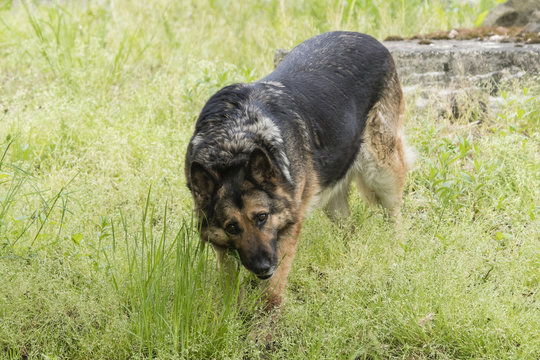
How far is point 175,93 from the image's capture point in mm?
6750

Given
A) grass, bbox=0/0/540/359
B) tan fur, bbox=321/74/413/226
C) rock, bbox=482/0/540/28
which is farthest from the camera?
rock, bbox=482/0/540/28

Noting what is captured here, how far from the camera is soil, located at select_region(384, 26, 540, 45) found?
23.0 feet

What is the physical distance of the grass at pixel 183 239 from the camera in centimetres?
324

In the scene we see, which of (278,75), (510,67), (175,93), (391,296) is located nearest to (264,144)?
(278,75)

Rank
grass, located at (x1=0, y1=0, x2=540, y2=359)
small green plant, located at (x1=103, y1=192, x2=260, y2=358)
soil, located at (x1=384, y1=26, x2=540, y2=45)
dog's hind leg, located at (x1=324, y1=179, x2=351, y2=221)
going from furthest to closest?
soil, located at (x1=384, y1=26, x2=540, y2=45) < dog's hind leg, located at (x1=324, y1=179, x2=351, y2=221) < grass, located at (x1=0, y1=0, x2=540, y2=359) < small green plant, located at (x1=103, y1=192, x2=260, y2=358)

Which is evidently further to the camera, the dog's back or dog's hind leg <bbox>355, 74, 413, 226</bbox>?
dog's hind leg <bbox>355, 74, 413, 226</bbox>

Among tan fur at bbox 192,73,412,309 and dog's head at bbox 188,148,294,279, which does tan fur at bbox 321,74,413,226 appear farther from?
dog's head at bbox 188,148,294,279

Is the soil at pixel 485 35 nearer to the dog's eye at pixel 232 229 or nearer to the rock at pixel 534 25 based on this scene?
the rock at pixel 534 25

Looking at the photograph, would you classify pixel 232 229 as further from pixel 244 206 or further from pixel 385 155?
pixel 385 155

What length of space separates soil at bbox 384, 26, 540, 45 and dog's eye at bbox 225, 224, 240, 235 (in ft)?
16.1

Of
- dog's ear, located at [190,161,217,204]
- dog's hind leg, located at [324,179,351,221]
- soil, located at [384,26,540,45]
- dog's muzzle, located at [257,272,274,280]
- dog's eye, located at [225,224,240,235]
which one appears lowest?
dog's hind leg, located at [324,179,351,221]

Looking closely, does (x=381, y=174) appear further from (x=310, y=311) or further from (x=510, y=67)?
(x=510, y=67)

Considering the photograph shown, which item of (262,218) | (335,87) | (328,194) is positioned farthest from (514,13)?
(262,218)

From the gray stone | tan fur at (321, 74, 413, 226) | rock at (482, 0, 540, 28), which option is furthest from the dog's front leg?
rock at (482, 0, 540, 28)
